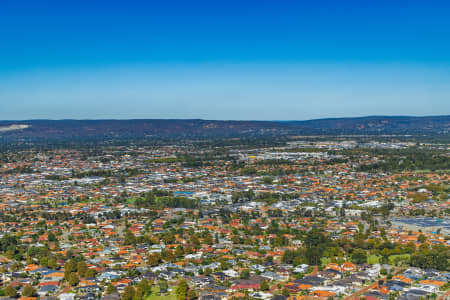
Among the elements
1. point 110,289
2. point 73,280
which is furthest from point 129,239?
point 110,289

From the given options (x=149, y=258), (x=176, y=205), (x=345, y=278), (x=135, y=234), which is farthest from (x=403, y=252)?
(x=176, y=205)

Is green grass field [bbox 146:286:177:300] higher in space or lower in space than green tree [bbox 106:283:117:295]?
lower

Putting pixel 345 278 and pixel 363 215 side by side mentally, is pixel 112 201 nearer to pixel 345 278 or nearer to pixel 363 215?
pixel 363 215

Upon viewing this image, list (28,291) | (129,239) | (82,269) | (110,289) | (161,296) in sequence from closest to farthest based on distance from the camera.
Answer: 1. (28,291)
2. (161,296)
3. (110,289)
4. (82,269)
5. (129,239)

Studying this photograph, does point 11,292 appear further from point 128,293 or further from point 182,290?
point 182,290

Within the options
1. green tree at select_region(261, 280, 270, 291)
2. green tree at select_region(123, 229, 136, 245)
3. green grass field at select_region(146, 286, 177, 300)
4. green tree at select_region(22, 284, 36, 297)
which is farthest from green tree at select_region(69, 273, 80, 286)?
green tree at select_region(261, 280, 270, 291)

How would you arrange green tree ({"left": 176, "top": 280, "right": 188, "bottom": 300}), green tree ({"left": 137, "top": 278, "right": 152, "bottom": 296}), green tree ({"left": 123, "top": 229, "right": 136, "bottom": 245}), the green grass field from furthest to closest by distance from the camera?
1. green tree ({"left": 123, "top": 229, "right": 136, "bottom": 245})
2. green tree ({"left": 137, "top": 278, "right": 152, "bottom": 296})
3. the green grass field
4. green tree ({"left": 176, "top": 280, "right": 188, "bottom": 300})

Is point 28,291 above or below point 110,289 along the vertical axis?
above

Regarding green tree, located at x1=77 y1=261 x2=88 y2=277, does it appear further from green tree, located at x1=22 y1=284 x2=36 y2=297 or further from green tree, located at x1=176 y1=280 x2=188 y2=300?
green tree, located at x1=176 y1=280 x2=188 y2=300

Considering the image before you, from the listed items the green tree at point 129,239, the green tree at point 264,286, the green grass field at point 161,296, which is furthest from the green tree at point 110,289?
the green tree at point 129,239

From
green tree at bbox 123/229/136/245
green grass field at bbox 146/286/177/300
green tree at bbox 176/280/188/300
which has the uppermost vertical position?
green tree at bbox 176/280/188/300

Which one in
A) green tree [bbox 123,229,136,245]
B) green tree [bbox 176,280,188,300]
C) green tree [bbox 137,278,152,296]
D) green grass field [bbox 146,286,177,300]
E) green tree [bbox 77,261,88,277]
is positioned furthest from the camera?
green tree [bbox 123,229,136,245]
